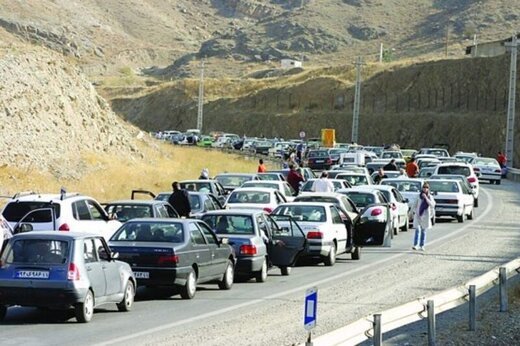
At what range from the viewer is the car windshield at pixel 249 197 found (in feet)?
107

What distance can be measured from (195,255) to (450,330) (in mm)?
5024

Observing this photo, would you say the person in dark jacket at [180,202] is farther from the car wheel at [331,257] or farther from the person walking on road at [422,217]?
the person walking on road at [422,217]

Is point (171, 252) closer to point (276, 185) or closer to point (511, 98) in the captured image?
point (276, 185)

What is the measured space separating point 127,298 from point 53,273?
6.95 feet

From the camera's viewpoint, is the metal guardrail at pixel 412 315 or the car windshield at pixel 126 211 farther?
the car windshield at pixel 126 211

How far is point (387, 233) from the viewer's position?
2875 cm

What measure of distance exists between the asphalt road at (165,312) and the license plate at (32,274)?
68cm

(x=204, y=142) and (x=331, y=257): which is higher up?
(x=204, y=142)

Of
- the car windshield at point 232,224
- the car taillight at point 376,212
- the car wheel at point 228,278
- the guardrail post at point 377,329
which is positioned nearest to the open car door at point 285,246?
the car windshield at point 232,224

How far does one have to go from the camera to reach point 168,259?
19.9 meters

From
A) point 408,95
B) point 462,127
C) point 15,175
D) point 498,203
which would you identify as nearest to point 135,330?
point 15,175

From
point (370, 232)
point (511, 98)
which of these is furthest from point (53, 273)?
point (511, 98)

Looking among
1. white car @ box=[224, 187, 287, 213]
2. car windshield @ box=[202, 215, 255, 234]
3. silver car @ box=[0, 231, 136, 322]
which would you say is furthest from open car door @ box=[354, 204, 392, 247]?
silver car @ box=[0, 231, 136, 322]

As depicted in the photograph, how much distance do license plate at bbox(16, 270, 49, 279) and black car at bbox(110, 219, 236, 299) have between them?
3.12 m
